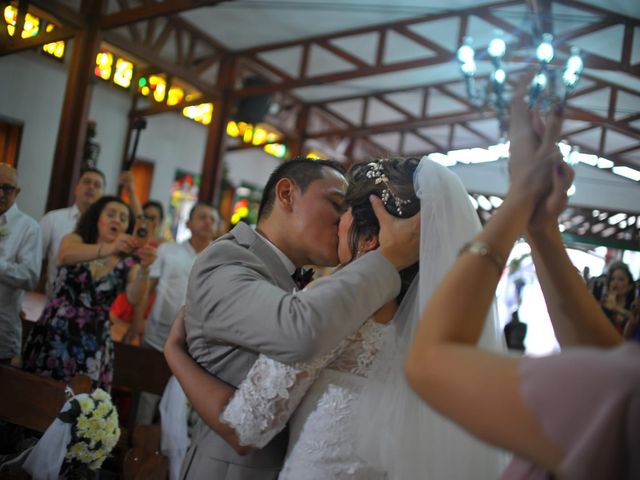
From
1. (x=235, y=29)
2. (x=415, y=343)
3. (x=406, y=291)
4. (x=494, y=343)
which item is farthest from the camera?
(x=235, y=29)

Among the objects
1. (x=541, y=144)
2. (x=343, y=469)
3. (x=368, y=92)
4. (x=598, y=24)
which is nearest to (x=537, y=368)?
(x=541, y=144)

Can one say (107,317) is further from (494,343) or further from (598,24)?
(598,24)

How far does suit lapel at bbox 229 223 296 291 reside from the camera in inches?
65.1

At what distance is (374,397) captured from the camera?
146cm

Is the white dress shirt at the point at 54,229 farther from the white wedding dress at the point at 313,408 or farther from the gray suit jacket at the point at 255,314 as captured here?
the white wedding dress at the point at 313,408

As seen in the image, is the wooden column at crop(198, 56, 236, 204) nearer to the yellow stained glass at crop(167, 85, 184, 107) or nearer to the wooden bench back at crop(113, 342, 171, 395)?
the yellow stained glass at crop(167, 85, 184, 107)

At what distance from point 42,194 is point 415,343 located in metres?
5.18

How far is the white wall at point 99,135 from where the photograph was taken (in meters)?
4.30

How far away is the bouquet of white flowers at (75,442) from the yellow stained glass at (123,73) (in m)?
5.62

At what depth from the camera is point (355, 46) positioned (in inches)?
373

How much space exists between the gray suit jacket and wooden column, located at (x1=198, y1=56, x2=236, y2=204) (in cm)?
812

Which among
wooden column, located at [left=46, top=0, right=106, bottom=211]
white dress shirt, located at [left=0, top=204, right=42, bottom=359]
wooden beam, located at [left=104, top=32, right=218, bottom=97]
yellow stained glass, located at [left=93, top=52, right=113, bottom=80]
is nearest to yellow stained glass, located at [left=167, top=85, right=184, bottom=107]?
wooden beam, located at [left=104, top=32, right=218, bottom=97]

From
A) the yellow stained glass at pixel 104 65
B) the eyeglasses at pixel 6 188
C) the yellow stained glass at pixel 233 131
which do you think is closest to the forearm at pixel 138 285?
the eyeglasses at pixel 6 188

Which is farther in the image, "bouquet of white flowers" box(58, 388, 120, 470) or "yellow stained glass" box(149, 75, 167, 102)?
"yellow stained glass" box(149, 75, 167, 102)
